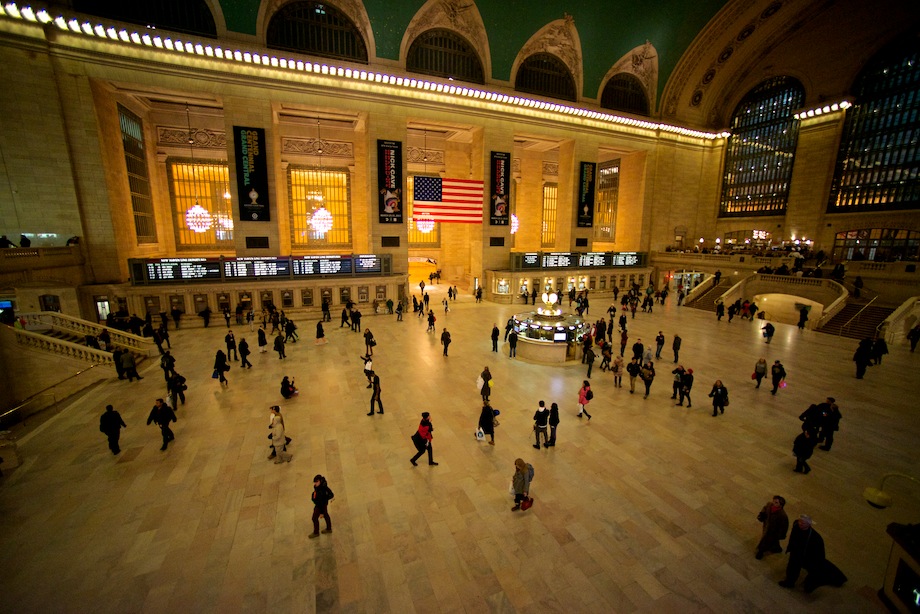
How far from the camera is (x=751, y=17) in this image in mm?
25172

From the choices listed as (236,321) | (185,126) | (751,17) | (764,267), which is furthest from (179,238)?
(751,17)

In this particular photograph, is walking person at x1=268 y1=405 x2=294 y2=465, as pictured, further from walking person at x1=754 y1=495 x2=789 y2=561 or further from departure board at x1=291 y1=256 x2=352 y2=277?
departure board at x1=291 y1=256 x2=352 y2=277

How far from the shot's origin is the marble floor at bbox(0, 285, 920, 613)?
4.52m

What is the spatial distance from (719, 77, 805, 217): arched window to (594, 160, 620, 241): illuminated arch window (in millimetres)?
9820

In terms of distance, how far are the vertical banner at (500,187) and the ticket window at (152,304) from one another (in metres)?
17.7

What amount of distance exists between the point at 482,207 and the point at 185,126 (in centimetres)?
1891

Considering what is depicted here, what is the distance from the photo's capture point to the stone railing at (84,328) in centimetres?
1261

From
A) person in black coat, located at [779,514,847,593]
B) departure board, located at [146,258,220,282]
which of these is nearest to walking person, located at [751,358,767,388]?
person in black coat, located at [779,514,847,593]

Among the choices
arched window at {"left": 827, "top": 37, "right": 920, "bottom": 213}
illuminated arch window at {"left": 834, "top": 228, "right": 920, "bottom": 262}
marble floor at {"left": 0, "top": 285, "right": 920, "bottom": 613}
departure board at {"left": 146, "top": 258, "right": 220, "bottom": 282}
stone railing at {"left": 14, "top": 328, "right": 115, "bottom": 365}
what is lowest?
marble floor at {"left": 0, "top": 285, "right": 920, "bottom": 613}

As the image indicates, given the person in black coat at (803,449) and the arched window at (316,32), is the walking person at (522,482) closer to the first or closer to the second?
the person in black coat at (803,449)

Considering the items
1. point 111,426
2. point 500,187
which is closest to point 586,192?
point 500,187

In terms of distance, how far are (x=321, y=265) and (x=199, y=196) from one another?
1275 cm

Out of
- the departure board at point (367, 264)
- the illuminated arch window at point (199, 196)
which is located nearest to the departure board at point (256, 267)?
the departure board at point (367, 264)

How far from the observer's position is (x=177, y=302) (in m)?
16.8
